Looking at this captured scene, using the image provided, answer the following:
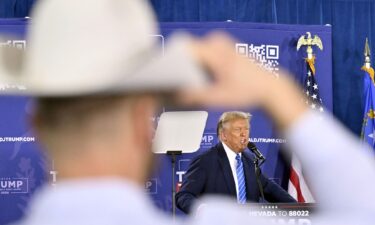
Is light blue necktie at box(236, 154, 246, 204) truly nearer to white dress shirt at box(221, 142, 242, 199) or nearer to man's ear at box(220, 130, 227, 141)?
white dress shirt at box(221, 142, 242, 199)

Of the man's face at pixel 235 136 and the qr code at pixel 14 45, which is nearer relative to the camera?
the qr code at pixel 14 45

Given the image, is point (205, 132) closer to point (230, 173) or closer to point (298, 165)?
point (298, 165)

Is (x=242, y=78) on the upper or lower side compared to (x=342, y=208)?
upper

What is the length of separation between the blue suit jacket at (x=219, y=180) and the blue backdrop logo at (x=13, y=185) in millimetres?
2389

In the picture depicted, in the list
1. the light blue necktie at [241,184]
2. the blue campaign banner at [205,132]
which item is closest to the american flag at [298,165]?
the blue campaign banner at [205,132]

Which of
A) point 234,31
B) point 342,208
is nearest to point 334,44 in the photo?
point 234,31

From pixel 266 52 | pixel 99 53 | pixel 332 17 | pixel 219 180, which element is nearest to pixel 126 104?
pixel 99 53

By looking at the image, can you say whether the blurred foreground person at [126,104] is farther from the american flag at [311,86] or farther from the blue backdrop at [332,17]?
the blue backdrop at [332,17]

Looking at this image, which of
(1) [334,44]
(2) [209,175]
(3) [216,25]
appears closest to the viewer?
(2) [209,175]

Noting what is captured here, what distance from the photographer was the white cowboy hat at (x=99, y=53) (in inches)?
26.0

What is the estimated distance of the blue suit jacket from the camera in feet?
15.7

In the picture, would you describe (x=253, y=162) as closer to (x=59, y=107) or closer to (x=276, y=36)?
(x=276, y=36)

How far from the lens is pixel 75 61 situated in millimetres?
670

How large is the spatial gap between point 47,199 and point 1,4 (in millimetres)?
7368
